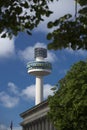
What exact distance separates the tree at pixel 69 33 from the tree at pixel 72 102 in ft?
176

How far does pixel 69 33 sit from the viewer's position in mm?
15047

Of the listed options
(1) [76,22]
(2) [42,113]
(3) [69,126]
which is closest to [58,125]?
(3) [69,126]

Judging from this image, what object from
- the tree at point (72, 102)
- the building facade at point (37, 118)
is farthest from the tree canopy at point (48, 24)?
the building facade at point (37, 118)

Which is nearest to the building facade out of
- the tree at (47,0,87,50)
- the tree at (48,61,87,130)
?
the tree at (48,61,87,130)

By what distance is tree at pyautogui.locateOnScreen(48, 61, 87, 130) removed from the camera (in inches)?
2714

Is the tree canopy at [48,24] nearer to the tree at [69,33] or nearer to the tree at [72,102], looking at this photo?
the tree at [69,33]

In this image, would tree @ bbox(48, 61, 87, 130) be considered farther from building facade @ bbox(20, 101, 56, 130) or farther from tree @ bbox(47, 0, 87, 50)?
building facade @ bbox(20, 101, 56, 130)

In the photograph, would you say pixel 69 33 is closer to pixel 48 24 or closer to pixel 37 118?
pixel 48 24

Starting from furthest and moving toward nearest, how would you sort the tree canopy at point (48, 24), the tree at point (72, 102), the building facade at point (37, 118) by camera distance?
1. the building facade at point (37, 118)
2. the tree at point (72, 102)
3. the tree canopy at point (48, 24)

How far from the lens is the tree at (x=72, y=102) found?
68938mm

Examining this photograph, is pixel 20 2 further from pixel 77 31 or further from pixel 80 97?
pixel 80 97

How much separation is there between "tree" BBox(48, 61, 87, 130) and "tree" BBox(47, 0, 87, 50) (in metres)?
53.6

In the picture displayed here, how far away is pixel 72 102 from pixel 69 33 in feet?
184

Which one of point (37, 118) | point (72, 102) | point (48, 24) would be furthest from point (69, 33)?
point (37, 118)
